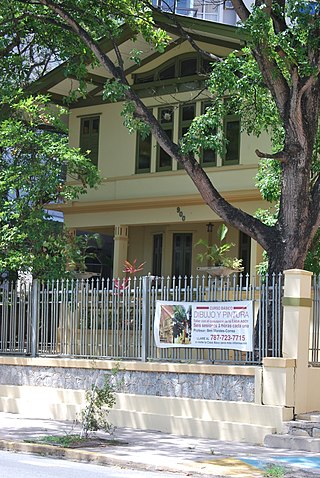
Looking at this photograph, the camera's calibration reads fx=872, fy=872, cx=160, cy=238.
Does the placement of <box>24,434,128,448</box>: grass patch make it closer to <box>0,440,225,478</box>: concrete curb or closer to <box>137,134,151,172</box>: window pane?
<box>0,440,225,478</box>: concrete curb

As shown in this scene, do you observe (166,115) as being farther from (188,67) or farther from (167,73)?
(188,67)

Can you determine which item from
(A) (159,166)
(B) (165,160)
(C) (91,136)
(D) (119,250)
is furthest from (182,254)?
(C) (91,136)

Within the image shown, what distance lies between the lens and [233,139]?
22.5 meters

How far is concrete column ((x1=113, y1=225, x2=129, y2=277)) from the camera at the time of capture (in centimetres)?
2445

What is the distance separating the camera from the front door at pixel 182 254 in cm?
2534

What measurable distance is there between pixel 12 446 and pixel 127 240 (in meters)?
13.1

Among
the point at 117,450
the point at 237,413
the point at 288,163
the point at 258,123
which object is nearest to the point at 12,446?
the point at 117,450

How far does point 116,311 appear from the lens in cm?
1565

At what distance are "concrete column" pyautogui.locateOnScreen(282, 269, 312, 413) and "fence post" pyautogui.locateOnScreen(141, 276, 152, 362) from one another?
2809 mm

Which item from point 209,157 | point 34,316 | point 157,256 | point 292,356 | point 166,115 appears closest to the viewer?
point 292,356

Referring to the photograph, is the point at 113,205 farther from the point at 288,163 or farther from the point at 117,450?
the point at 117,450

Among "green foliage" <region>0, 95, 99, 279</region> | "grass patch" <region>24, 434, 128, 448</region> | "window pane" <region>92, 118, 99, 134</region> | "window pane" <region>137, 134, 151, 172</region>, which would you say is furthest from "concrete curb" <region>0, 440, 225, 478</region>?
"window pane" <region>92, 118, 99, 134</region>

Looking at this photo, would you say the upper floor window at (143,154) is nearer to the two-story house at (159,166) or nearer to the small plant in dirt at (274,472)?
the two-story house at (159,166)

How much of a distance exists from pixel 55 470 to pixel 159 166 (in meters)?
14.4
